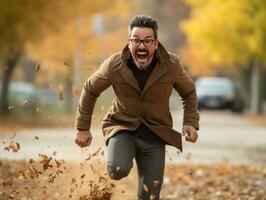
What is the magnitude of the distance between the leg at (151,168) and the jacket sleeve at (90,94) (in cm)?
46

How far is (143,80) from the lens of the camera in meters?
5.82

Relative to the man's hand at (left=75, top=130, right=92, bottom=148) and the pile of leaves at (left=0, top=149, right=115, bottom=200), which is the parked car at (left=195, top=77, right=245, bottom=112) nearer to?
the pile of leaves at (left=0, top=149, right=115, bottom=200)

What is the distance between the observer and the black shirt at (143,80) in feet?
19.1

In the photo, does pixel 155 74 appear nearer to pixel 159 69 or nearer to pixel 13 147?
pixel 159 69

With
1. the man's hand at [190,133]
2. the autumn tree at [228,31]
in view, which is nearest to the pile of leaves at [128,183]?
the man's hand at [190,133]

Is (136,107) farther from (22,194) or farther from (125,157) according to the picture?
(22,194)

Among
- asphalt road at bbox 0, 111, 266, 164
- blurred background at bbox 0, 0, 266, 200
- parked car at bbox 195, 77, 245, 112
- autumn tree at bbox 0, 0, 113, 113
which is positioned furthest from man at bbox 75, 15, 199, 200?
parked car at bbox 195, 77, 245, 112

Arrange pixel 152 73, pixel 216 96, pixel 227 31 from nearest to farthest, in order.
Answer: pixel 152 73, pixel 227 31, pixel 216 96

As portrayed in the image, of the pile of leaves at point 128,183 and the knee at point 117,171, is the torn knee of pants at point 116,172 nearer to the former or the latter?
the knee at point 117,171

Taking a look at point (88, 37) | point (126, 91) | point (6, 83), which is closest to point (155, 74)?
point (126, 91)

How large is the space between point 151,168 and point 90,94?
2.31ft

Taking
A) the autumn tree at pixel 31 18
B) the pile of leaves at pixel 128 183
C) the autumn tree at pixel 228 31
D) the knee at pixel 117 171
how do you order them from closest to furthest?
the knee at pixel 117 171 → the pile of leaves at pixel 128 183 → the autumn tree at pixel 31 18 → the autumn tree at pixel 228 31

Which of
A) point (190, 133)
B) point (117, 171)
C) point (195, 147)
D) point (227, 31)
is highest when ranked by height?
point (190, 133)

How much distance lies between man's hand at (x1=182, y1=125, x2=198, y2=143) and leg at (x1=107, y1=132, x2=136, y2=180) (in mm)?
431
